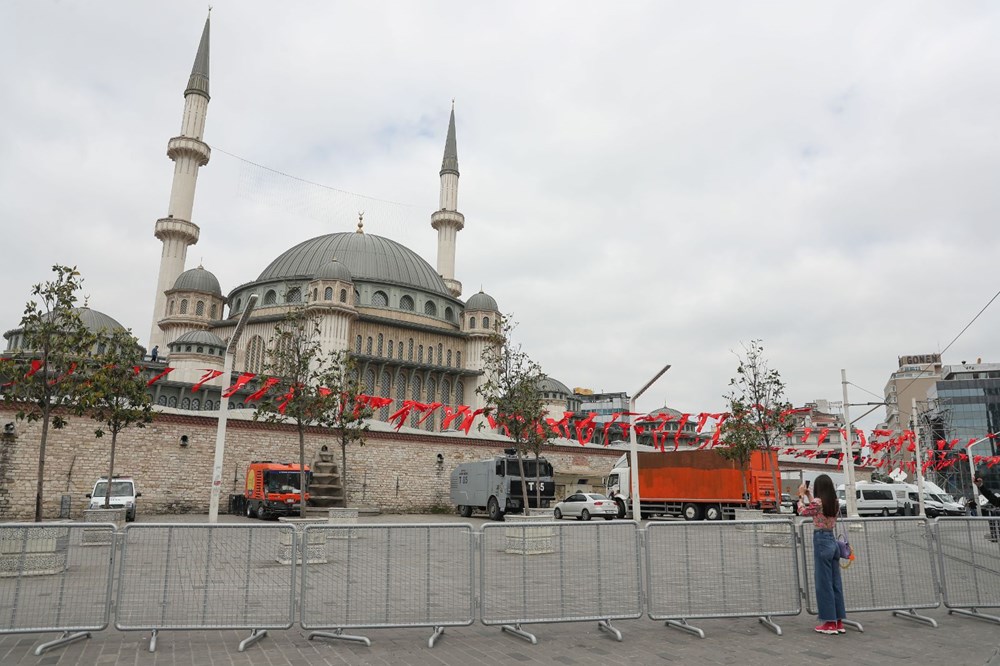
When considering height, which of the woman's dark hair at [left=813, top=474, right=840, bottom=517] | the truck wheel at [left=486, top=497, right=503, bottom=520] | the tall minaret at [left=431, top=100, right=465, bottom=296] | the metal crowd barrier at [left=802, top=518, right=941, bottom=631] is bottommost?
the truck wheel at [left=486, top=497, right=503, bottom=520]

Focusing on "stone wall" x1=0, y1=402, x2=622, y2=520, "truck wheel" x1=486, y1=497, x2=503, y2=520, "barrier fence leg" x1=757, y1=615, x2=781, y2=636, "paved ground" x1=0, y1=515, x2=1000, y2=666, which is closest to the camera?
"paved ground" x1=0, y1=515, x2=1000, y2=666

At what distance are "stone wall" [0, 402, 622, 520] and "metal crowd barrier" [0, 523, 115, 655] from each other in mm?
18627

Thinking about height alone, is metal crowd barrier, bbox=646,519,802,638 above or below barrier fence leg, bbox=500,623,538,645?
above

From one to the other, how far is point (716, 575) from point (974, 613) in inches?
122

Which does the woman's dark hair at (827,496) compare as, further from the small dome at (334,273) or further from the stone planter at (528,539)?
the small dome at (334,273)

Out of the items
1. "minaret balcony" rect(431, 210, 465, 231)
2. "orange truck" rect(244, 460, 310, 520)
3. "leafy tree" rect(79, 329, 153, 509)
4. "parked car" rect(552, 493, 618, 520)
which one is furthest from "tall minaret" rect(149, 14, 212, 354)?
"parked car" rect(552, 493, 618, 520)

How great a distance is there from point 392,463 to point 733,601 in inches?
948

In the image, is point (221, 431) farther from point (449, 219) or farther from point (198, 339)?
point (449, 219)

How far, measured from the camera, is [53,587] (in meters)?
6.04

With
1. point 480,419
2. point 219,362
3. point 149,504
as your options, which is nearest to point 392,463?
point 149,504

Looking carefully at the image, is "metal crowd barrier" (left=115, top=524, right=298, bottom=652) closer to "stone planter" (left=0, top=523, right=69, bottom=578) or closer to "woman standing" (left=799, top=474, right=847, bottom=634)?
"stone planter" (left=0, top=523, right=69, bottom=578)

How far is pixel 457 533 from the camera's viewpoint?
677 centimetres

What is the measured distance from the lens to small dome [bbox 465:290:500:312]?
5731 cm

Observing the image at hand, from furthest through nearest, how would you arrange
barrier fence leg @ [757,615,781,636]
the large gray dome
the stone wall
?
the large gray dome
the stone wall
barrier fence leg @ [757,615,781,636]
